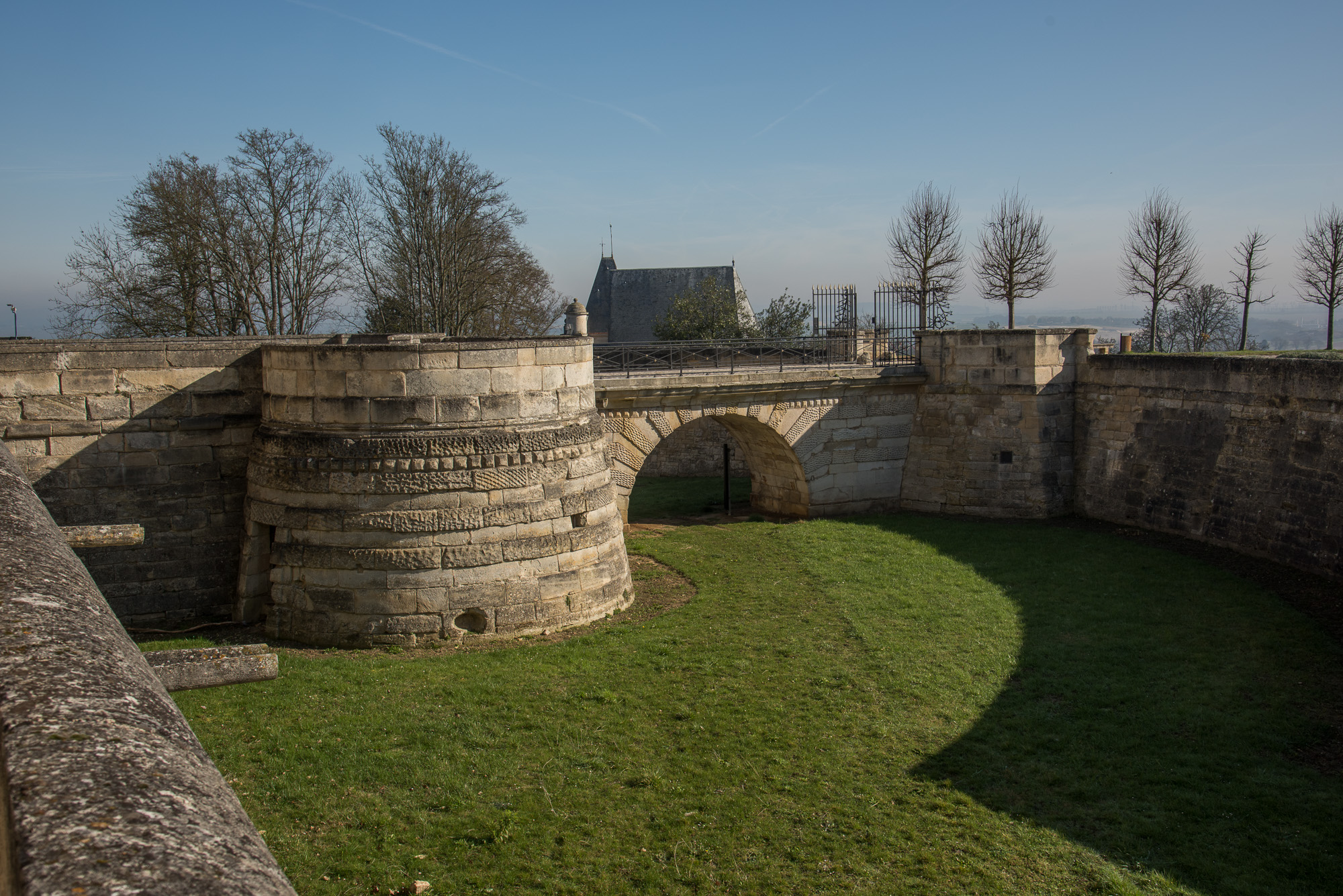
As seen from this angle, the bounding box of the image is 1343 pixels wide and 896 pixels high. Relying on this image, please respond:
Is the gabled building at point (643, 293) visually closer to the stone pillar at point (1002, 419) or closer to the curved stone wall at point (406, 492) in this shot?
the stone pillar at point (1002, 419)

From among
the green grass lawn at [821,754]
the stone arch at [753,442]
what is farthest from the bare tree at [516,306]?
the green grass lawn at [821,754]

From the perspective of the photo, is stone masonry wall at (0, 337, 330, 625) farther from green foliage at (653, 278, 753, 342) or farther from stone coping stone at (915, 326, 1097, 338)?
green foliage at (653, 278, 753, 342)

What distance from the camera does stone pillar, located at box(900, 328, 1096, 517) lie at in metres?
16.6

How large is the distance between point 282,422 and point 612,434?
593cm

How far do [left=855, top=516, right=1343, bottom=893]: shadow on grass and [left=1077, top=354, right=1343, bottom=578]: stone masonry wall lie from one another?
1241 mm

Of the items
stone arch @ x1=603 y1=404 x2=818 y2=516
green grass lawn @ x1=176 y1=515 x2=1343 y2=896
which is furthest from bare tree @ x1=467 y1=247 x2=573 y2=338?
green grass lawn @ x1=176 y1=515 x2=1343 y2=896

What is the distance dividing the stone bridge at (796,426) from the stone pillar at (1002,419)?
2.26ft

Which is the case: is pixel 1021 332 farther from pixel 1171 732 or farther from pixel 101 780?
pixel 101 780

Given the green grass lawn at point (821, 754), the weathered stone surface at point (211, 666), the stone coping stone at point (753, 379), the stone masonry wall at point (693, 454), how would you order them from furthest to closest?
the stone masonry wall at point (693, 454) < the stone coping stone at point (753, 379) < the green grass lawn at point (821, 754) < the weathered stone surface at point (211, 666)

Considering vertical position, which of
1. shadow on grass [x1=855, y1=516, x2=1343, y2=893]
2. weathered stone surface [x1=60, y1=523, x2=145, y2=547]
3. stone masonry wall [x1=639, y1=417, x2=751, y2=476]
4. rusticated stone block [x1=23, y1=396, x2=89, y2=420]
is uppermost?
rusticated stone block [x1=23, y1=396, x2=89, y2=420]

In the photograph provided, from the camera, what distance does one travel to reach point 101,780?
1.77 m

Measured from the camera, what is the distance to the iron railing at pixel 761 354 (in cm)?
1612

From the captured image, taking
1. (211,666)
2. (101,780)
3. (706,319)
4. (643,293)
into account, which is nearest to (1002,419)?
(706,319)

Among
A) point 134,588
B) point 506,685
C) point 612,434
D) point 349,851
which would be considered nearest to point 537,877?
point 349,851
